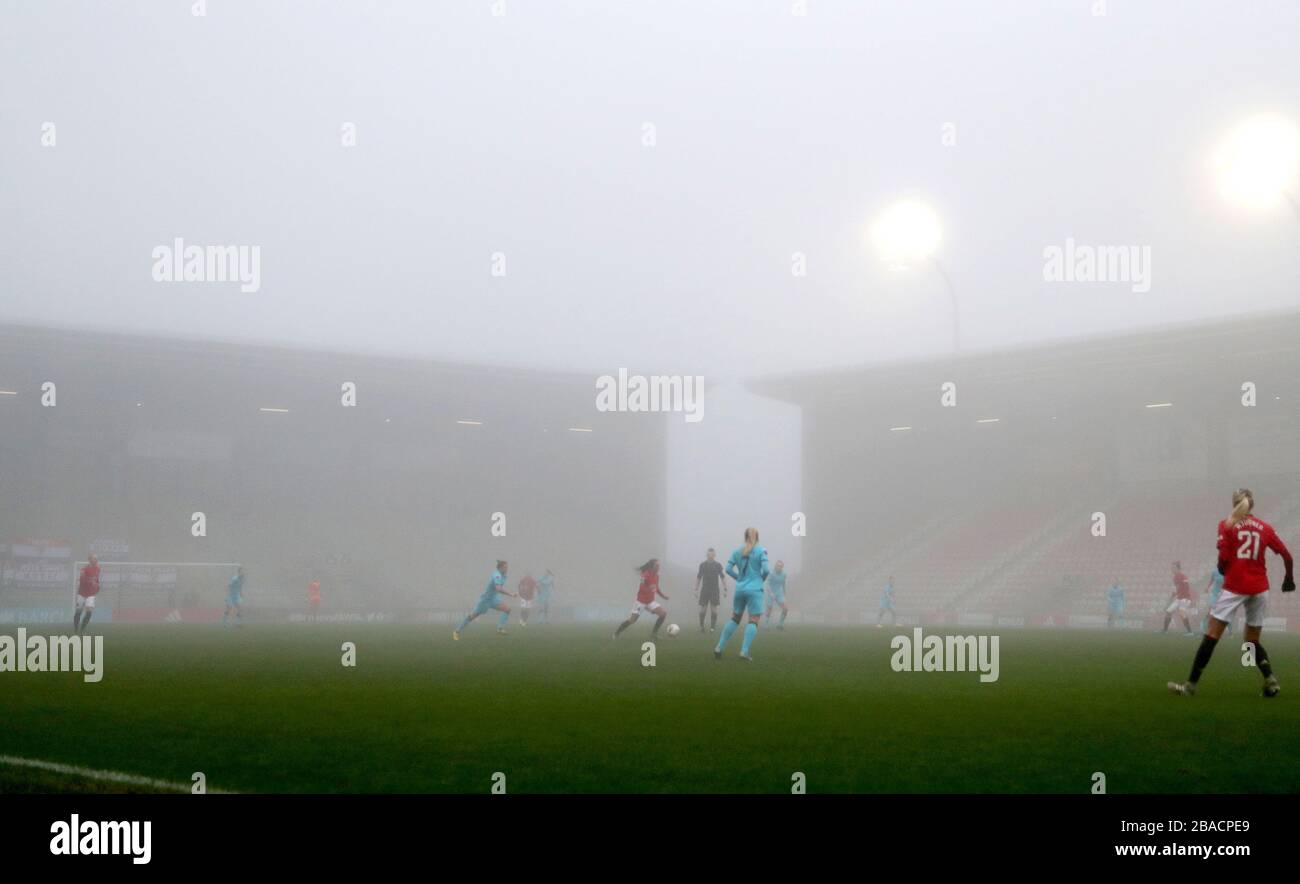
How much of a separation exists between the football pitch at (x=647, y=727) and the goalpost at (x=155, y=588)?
29.5 meters

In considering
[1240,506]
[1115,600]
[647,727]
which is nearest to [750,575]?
[1240,506]

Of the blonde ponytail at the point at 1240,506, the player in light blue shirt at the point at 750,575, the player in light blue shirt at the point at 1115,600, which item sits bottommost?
the player in light blue shirt at the point at 1115,600

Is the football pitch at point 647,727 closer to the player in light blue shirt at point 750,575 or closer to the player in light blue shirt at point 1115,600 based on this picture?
the player in light blue shirt at point 750,575

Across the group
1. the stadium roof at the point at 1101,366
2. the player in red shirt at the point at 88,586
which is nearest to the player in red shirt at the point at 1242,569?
the player in red shirt at the point at 88,586

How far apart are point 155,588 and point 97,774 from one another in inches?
1697

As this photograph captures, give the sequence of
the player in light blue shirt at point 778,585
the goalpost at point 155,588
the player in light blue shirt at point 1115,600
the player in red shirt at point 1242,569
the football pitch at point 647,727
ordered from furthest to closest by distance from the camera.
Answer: the goalpost at point 155,588 < the player in light blue shirt at point 1115,600 < the player in light blue shirt at point 778,585 < the player in red shirt at point 1242,569 < the football pitch at point 647,727

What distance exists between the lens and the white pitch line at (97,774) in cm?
791

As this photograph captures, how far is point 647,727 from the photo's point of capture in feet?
36.1

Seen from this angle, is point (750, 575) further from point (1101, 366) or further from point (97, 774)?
point (1101, 366)

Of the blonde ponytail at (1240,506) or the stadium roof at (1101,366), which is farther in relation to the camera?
the stadium roof at (1101,366)

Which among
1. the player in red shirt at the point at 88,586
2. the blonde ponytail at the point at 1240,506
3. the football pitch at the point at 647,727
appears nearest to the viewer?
the football pitch at the point at 647,727

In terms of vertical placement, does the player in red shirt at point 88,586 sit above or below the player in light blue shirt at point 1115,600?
above
